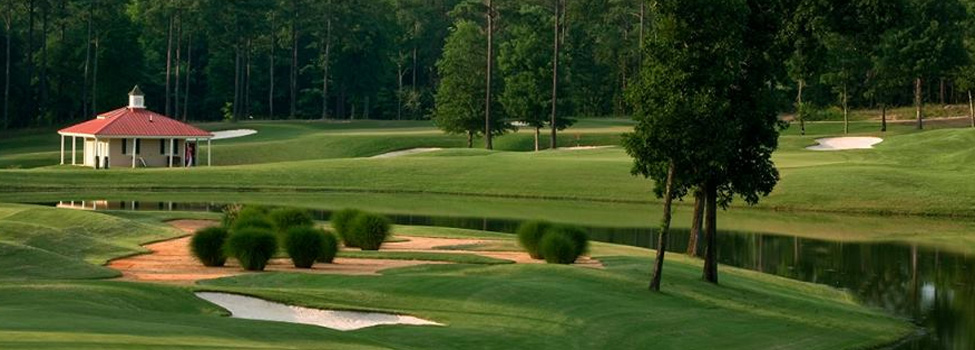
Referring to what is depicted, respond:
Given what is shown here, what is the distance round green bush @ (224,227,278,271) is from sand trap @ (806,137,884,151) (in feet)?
192

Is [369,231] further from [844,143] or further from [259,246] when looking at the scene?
[844,143]

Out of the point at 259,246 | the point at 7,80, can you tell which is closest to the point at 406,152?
the point at 7,80

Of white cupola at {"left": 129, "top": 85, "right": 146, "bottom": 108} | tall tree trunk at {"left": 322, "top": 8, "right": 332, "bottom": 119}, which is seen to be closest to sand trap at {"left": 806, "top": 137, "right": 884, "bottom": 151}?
white cupola at {"left": 129, "top": 85, "right": 146, "bottom": 108}

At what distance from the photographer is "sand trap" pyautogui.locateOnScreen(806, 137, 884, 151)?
87812 millimetres

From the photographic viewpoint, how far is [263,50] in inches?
5536

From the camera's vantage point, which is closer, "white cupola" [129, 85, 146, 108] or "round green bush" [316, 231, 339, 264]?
"round green bush" [316, 231, 339, 264]

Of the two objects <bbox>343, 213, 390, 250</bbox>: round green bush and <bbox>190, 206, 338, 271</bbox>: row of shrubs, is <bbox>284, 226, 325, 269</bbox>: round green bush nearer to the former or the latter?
<bbox>190, 206, 338, 271</bbox>: row of shrubs

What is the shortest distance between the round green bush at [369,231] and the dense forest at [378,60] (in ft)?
132

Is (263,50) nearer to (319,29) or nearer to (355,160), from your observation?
(319,29)

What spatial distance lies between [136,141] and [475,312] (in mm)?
61303

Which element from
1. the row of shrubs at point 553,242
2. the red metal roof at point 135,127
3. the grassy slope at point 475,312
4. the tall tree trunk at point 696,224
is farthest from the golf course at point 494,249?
the red metal roof at point 135,127

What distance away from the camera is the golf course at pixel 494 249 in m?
24.4

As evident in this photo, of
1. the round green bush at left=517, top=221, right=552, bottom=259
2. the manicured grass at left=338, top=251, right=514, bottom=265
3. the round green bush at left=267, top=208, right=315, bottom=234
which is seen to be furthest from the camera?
the round green bush at left=267, top=208, right=315, bottom=234

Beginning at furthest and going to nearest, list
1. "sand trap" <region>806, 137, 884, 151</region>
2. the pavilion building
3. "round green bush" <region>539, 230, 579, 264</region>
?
"sand trap" <region>806, 137, 884, 151</region>, the pavilion building, "round green bush" <region>539, 230, 579, 264</region>
